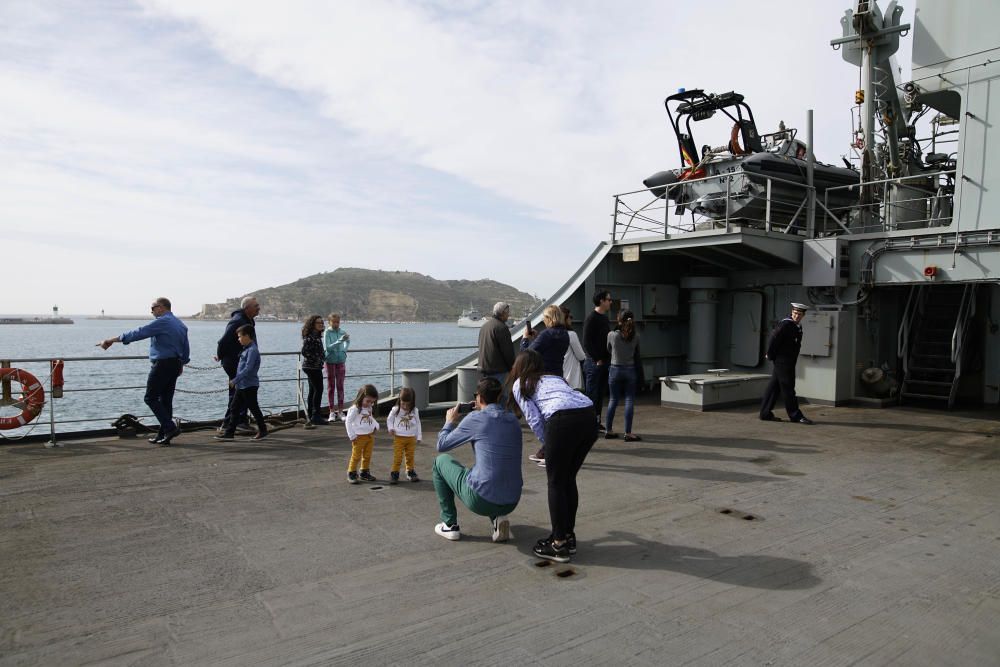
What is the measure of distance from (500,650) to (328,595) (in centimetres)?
112

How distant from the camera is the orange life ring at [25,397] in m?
7.44

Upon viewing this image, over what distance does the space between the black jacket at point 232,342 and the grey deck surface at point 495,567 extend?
167 centimetres

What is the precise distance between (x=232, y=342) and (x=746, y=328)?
9.58 metres

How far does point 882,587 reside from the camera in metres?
3.81

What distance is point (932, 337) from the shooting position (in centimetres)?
1193

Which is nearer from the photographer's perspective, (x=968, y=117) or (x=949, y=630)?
(x=949, y=630)

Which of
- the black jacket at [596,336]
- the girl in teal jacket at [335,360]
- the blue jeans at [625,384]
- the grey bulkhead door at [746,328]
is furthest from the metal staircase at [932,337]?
the girl in teal jacket at [335,360]

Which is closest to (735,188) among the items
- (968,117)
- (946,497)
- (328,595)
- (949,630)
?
(968,117)

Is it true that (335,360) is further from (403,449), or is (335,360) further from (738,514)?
(738,514)

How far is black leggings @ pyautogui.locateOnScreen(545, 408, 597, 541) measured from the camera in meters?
4.00

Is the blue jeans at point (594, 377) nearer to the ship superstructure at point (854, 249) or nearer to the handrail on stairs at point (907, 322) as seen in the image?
the ship superstructure at point (854, 249)

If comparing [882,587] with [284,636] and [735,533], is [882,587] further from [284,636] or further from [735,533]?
[284,636]

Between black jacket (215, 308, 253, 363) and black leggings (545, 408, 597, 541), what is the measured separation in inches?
216

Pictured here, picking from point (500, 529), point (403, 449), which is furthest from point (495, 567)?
point (403, 449)
